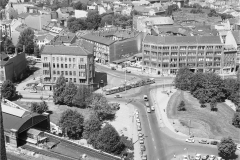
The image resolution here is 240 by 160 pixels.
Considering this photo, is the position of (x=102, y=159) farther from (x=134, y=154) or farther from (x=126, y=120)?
(x=126, y=120)

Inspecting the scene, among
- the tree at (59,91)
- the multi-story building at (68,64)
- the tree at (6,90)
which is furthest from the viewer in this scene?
the multi-story building at (68,64)

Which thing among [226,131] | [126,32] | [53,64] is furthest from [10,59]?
[226,131]

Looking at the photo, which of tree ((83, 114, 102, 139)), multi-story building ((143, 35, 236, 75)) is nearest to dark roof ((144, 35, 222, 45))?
multi-story building ((143, 35, 236, 75))

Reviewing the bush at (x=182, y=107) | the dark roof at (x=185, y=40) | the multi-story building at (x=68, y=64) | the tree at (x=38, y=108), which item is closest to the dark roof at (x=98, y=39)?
the dark roof at (x=185, y=40)

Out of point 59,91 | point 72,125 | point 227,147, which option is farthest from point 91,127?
point 227,147

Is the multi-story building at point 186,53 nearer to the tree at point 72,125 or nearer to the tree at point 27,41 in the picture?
the tree at point 27,41
